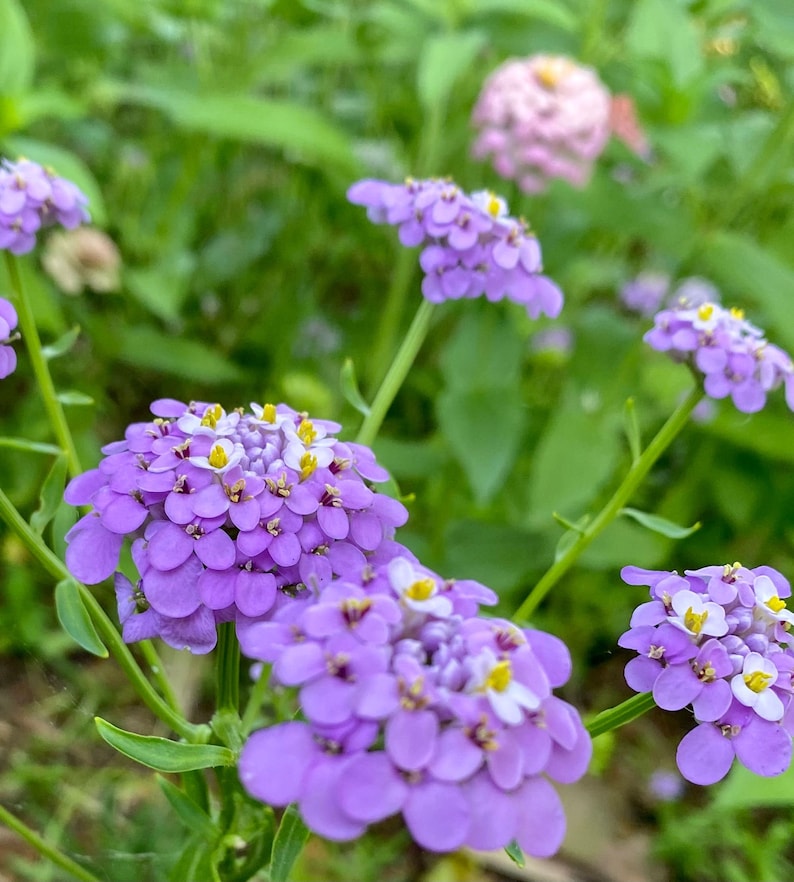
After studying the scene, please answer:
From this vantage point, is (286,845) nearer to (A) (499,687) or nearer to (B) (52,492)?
(A) (499,687)

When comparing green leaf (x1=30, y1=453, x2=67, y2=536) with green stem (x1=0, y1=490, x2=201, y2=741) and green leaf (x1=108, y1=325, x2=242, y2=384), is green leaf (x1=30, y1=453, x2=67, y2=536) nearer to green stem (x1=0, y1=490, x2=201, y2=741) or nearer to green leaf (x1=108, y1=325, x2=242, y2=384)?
green stem (x1=0, y1=490, x2=201, y2=741)

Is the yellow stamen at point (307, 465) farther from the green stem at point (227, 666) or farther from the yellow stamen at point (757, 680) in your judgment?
the yellow stamen at point (757, 680)

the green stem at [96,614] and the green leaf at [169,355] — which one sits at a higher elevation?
the green stem at [96,614]

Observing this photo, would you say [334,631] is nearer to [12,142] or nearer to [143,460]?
[143,460]

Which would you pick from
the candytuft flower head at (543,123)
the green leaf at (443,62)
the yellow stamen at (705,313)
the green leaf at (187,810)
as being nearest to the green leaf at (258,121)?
the green leaf at (443,62)

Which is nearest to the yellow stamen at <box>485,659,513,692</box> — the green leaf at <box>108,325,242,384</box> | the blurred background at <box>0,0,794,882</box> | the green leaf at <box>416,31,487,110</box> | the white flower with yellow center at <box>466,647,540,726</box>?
the white flower with yellow center at <box>466,647,540,726</box>

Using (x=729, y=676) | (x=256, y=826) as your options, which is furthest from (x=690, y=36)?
(x=256, y=826)
